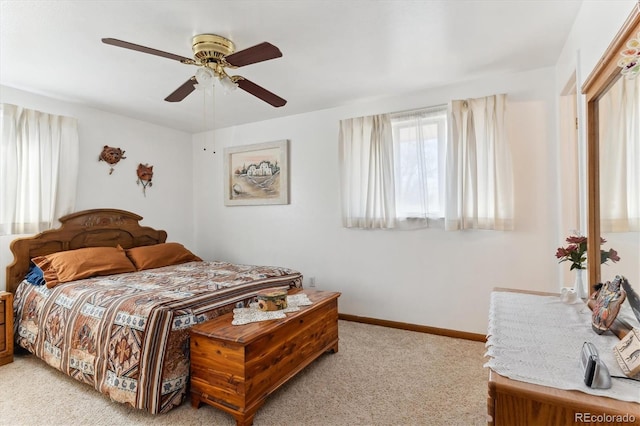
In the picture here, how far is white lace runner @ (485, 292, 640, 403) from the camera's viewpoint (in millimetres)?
913

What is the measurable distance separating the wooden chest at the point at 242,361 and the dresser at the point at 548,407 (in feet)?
4.21

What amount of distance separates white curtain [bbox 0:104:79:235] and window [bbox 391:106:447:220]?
350 centimetres

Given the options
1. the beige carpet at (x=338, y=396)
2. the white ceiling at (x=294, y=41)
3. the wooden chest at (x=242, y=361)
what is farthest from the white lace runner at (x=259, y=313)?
the white ceiling at (x=294, y=41)

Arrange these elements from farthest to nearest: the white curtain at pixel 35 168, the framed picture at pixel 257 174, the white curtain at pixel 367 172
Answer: the framed picture at pixel 257 174
the white curtain at pixel 367 172
the white curtain at pixel 35 168

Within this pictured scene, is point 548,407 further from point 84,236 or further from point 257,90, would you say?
point 84,236

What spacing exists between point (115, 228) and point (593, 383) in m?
4.31

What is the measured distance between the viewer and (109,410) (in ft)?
6.55

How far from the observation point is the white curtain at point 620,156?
1100mm

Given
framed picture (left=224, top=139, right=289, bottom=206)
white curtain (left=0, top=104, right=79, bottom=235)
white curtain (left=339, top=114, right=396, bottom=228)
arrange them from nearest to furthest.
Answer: white curtain (left=0, top=104, right=79, bottom=235) → white curtain (left=339, top=114, right=396, bottom=228) → framed picture (left=224, top=139, right=289, bottom=206)

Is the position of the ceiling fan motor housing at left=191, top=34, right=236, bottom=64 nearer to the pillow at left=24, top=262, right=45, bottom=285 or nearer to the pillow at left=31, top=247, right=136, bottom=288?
the pillow at left=31, top=247, right=136, bottom=288

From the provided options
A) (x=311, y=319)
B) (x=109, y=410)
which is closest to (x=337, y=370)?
(x=311, y=319)

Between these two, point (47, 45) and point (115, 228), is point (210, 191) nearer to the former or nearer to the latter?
point (115, 228)

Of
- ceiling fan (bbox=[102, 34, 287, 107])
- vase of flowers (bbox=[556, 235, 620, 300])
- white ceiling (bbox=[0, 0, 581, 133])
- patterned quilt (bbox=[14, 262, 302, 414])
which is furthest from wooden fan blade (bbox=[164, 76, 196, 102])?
vase of flowers (bbox=[556, 235, 620, 300])

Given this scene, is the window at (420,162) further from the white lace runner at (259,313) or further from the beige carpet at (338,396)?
the white lace runner at (259,313)
